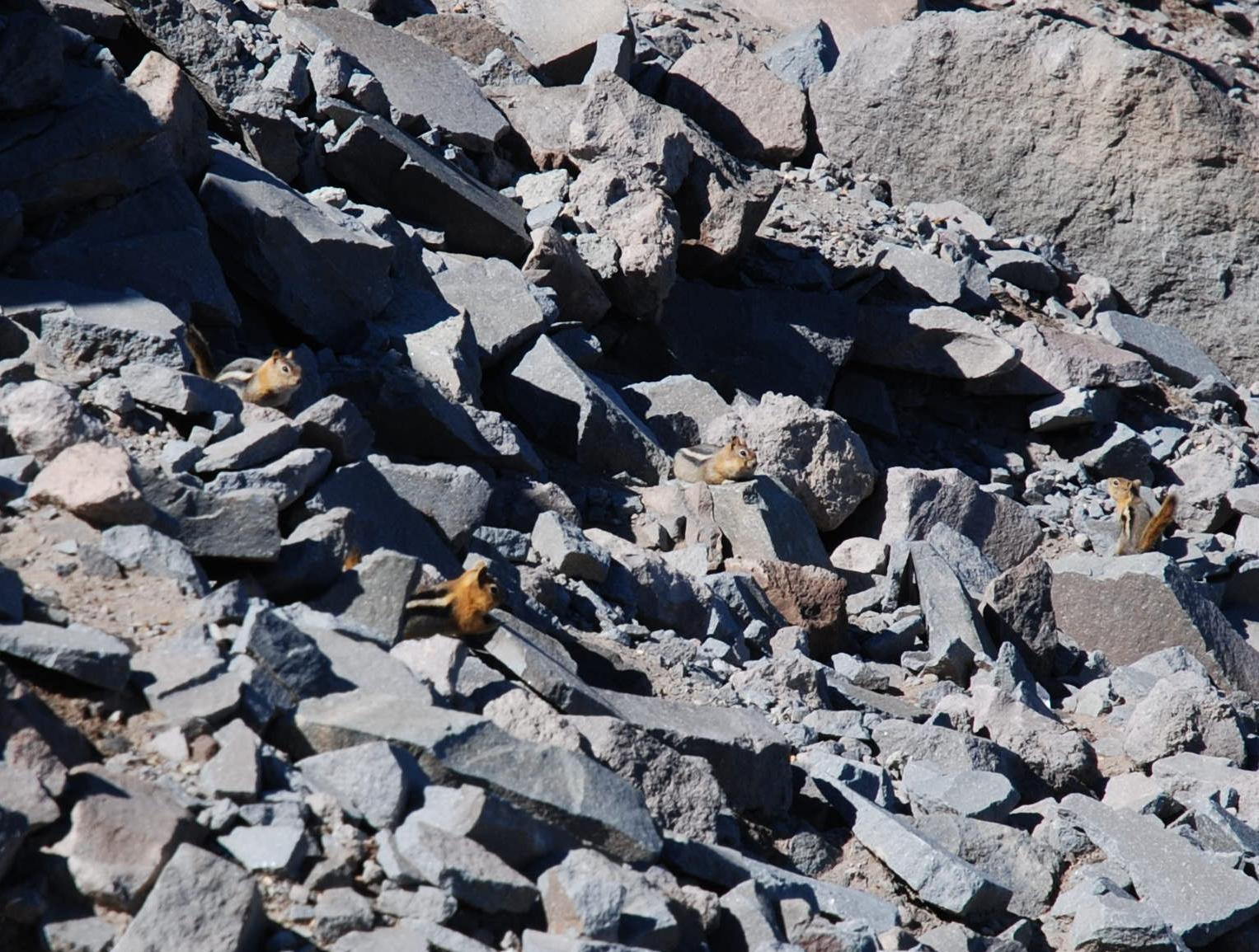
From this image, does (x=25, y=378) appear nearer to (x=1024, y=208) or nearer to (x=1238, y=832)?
(x=1238, y=832)

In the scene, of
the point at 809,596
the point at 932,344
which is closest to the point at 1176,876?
the point at 809,596

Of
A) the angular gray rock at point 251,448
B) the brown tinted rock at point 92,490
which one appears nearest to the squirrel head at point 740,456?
the angular gray rock at point 251,448

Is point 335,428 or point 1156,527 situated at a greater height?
point 335,428

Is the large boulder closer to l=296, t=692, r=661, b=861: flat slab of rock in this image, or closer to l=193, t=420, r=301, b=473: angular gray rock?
l=193, t=420, r=301, b=473: angular gray rock

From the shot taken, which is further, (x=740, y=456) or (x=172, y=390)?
(x=740, y=456)

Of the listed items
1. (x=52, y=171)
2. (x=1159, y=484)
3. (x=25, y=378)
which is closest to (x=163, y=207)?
(x=52, y=171)

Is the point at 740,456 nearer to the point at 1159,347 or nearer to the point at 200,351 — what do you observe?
the point at 200,351

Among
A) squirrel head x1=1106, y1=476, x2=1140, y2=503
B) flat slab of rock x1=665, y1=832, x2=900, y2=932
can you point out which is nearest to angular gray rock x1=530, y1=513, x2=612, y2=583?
flat slab of rock x1=665, y1=832, x2=900, y2=932
